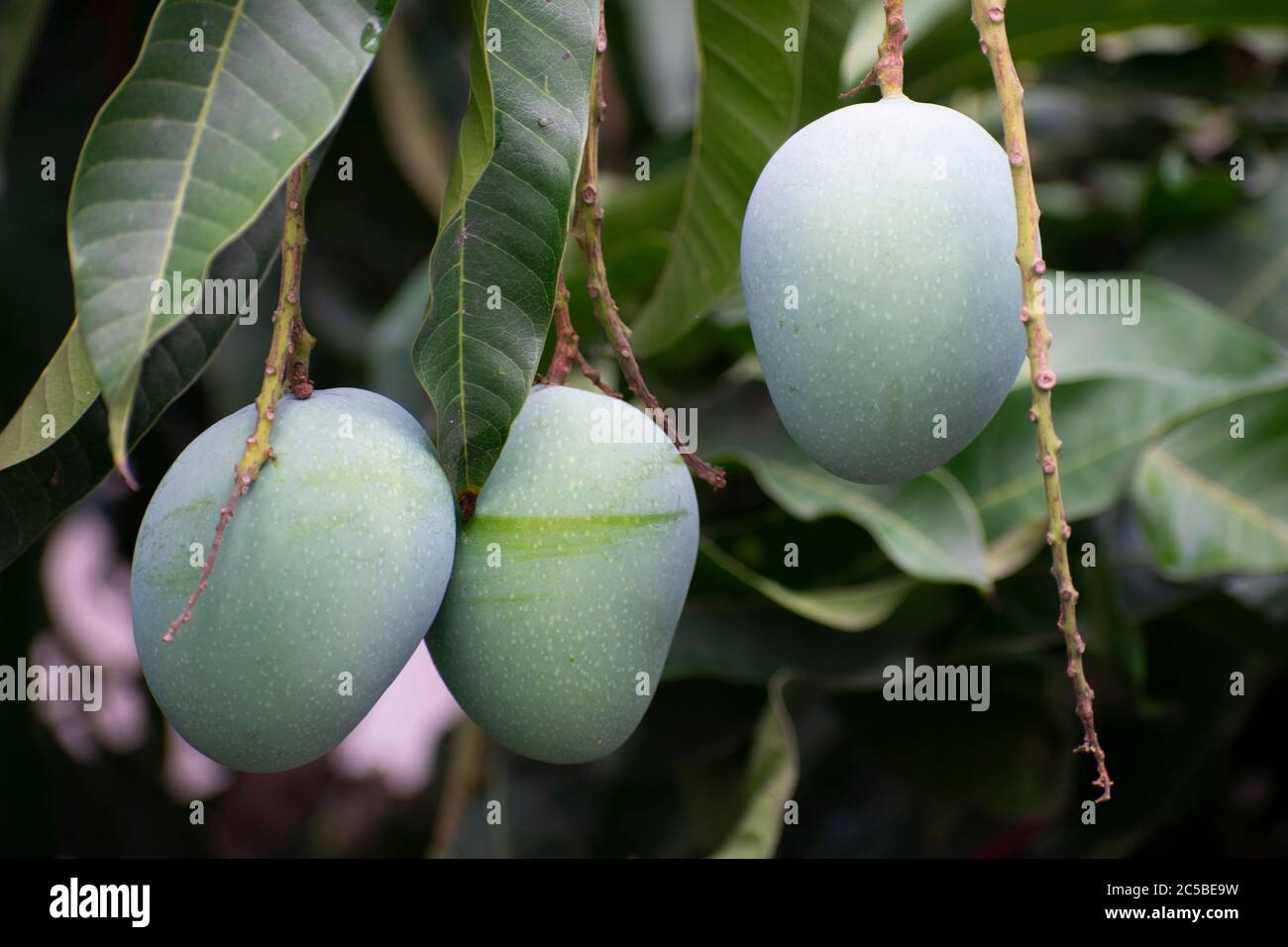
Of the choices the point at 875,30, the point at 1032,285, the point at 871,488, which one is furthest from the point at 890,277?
the point at 875,30

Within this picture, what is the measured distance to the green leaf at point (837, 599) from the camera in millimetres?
781

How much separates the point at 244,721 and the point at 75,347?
153 millimetres

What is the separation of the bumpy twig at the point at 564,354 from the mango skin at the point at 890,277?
0.08m

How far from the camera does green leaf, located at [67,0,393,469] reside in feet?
1.23

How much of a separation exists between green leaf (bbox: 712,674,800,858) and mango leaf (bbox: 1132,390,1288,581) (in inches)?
11.2

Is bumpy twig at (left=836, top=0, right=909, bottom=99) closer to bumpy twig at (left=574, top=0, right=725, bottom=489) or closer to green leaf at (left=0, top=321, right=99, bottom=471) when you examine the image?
bumpy twig at (left=574, top=0, right=725, bottom=489)

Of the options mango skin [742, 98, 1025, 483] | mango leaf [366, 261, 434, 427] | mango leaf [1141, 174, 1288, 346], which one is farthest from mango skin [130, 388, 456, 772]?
mango leaf [1141, 174, 1288, 346]

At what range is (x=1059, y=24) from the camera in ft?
3.11

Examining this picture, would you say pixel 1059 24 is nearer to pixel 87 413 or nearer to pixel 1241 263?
pixel 1241 263

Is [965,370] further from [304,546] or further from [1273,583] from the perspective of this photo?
[1273,583]

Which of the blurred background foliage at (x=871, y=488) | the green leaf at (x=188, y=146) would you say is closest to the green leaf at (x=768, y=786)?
the blurred background foliage at (x=871, y=488)

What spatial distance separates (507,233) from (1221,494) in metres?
0.65
